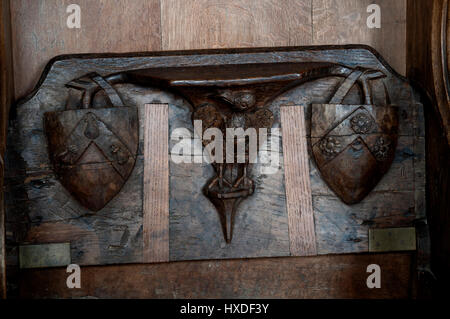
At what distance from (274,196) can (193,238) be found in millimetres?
236

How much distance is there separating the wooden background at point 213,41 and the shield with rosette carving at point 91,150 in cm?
17

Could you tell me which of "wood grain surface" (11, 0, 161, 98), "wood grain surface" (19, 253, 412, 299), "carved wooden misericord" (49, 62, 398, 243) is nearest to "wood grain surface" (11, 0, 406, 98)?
"wood grain surface" (11, 0, 161, 98)

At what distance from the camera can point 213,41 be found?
137 centimetres

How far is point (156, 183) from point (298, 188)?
0.37 meters

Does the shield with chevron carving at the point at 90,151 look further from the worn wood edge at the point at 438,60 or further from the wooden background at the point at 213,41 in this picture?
the worn wood edge at the point at 438,60

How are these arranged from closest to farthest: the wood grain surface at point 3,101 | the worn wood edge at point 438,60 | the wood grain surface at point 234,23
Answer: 1. the wood grain surface at point 3,101
2. the worn wood edge at point 438,60
3. the wood grain surface at point 234,23

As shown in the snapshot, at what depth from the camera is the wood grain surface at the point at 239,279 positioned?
130cm

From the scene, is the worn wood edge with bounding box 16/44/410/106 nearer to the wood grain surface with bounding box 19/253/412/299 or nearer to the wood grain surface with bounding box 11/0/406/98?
the wood grain surface with bounding box 11/0/406/98

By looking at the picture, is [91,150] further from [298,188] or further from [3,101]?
[298,188]

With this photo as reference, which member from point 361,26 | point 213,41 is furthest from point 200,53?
point 361,26

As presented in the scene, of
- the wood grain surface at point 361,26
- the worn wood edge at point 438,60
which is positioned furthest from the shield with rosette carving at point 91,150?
the worn wood edge at point 438,60

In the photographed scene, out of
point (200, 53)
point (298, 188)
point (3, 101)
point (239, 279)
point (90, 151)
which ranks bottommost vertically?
point (239, 279)

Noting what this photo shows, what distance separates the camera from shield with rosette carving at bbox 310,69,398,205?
1.30 meters
